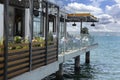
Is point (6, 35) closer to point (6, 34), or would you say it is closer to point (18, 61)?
point (6, 34)

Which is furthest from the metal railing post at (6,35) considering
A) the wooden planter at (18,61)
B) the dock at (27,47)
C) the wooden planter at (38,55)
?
the wooden planter at (38,55)

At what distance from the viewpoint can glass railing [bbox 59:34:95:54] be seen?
866 inches

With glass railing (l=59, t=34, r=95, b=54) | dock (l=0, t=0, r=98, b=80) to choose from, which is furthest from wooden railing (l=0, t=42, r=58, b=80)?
glass railing (l=59, t=34, r=95, b=54)

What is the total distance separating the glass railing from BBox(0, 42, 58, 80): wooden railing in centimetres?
564

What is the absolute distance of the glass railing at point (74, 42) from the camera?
22.0m

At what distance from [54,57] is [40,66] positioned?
8.38 ft

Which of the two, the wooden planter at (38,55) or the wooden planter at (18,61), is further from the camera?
the wooden planter at (38,55)

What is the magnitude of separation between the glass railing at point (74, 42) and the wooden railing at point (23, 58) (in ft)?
18.5

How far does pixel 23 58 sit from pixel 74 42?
48.4ft

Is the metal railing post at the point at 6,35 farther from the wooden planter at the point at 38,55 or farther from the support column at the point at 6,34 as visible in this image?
the wooden planter at the point at 38,55

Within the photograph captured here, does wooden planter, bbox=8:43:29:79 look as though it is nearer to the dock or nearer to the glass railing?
the dock

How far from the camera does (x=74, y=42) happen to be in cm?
2705

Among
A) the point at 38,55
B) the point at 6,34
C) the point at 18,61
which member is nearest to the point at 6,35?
the point at 6,34

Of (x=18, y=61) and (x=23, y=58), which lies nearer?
(x=18, y=61)
